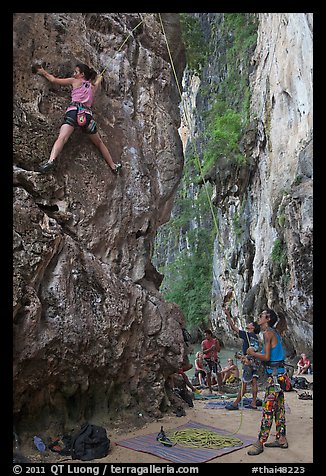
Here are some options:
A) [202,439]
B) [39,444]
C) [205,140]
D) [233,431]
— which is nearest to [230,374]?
[233,431]

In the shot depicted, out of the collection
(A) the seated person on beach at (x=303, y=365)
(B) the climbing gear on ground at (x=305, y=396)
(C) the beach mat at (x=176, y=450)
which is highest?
(A) the seated person on beach at (x=303, y=365)

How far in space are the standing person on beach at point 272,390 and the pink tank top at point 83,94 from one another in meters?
3.65

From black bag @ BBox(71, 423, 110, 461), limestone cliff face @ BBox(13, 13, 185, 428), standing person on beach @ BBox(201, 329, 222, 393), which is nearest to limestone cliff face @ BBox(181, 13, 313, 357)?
limestone cliff face @ BBox(13, 13, 185, 428)

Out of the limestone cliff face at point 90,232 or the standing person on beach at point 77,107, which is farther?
the standing person on beach at point 77,107

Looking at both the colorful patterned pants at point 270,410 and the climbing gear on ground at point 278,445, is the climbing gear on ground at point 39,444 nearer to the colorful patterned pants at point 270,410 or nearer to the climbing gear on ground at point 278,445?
the colorful patterned pants at point 270,410

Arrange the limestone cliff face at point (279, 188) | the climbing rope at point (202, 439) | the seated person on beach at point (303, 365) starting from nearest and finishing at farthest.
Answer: the climbing rope at point (202, 439) < the limestone cliff face at point (279, 188) < the seated person on beach at point (303, 365)

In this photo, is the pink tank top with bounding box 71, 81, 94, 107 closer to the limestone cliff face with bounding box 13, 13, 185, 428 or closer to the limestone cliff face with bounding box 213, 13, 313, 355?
the limestone cliff face with bounding box 13, 13, 185, 428

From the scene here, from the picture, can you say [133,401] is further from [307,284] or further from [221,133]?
[221,133]

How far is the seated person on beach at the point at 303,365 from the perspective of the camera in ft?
34.8

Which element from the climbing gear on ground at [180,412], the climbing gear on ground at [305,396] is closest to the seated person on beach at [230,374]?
the climbing gear on ground at [305,396]

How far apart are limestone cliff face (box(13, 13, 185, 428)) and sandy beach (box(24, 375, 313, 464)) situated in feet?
1.16

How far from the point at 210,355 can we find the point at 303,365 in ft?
11.4

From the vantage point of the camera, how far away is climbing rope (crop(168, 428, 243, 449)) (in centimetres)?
486

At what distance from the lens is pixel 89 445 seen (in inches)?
176
